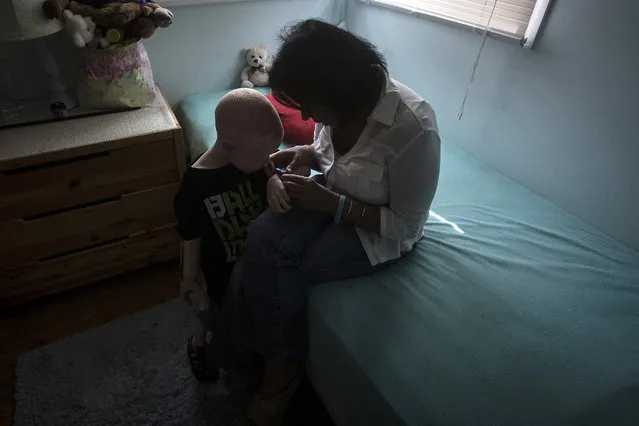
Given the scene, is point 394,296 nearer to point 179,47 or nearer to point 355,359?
point 355,359

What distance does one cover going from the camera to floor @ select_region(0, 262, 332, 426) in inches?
46.9

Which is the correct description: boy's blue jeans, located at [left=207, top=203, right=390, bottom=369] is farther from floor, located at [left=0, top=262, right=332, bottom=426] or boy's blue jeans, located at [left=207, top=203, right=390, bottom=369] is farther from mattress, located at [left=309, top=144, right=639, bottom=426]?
floor, located at [left=0, top=262, right=332, bottom=426]

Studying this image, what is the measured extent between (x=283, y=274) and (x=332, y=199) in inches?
8.4

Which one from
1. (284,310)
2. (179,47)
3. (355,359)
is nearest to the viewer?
(355,359)

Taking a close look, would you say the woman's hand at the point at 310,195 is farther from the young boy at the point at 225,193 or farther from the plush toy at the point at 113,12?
the plush toy at the point at 113,12

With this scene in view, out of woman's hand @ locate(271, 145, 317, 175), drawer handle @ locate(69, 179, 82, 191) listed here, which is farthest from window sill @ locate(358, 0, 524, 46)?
A: drawer handle @ locate(69, 179, 82, 191)

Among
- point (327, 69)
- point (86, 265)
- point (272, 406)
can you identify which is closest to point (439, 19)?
point (327, 69)

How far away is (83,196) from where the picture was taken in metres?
1.30

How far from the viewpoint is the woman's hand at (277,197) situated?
960 mm

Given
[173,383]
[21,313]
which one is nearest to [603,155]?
[173,383]

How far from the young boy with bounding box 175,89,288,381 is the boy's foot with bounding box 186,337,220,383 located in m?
0.19

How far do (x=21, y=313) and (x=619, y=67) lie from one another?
2078mm

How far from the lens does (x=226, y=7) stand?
177cm

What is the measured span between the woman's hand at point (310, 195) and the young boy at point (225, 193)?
27mm
